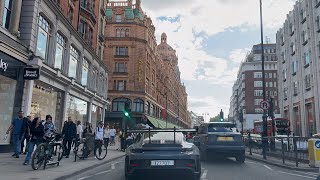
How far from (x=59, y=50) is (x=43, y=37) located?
8.48 ft

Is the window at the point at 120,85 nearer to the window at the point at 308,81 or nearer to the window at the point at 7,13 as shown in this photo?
the window at the point at 308,81

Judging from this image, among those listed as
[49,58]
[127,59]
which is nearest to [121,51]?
[127,59]

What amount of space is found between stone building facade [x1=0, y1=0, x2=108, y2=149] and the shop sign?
151mm

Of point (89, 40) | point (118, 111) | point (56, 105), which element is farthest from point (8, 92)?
point (118, 111)

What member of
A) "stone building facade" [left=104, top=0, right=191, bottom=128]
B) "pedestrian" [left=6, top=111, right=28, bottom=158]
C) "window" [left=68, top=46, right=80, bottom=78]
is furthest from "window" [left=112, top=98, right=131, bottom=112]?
"pedestrian" [left=6, top=111, right=28, bottom=158]

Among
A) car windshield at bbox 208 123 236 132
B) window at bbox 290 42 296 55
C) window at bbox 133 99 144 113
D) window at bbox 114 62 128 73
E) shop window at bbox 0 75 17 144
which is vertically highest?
window at bbox 290 42 296 55

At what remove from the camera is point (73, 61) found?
75.1ft

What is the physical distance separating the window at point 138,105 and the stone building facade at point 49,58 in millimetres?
18272

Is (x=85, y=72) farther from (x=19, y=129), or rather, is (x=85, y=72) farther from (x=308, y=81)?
(x=308, y=81)

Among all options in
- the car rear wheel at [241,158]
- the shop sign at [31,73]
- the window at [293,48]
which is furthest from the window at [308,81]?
the shop sign at [31,73]

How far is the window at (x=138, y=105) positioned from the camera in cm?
4816

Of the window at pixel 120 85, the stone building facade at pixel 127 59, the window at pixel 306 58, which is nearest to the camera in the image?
the window at pixel 306 58

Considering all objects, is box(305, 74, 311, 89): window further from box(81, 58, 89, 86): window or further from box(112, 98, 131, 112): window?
box(112, 98, 131, 112): window

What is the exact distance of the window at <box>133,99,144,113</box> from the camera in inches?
1896
